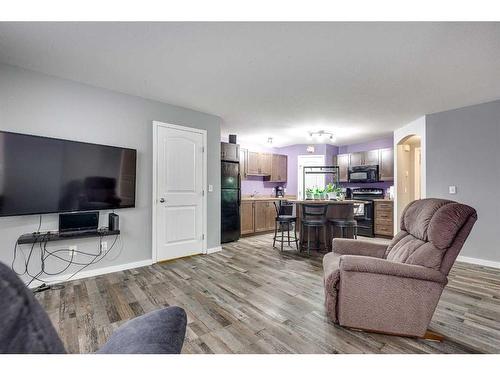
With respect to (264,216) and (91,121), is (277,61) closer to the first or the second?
(91,121)

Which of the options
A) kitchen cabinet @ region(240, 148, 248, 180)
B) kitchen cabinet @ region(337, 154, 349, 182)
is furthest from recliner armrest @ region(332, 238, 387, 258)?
kitchen cabinet @ region(337, 154, 349, 182)

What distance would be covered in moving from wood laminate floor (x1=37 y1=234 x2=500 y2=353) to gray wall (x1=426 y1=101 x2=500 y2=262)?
51 cm

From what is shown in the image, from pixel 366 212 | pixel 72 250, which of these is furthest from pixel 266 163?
pixel 72 250

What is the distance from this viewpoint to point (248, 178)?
6375 mm

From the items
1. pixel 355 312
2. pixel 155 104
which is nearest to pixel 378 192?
pixel 355 312

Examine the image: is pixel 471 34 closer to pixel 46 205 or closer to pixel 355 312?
pixel 355 312

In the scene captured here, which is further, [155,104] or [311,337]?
[155,104]

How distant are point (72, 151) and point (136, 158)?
73cm

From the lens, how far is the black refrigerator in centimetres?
466

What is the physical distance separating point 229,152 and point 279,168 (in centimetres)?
228

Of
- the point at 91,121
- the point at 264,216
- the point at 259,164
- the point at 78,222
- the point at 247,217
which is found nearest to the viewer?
the point at 78,222

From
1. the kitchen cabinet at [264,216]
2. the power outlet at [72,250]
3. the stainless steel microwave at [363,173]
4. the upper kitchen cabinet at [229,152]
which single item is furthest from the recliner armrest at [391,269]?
the stainless steel microwave at [363,173]

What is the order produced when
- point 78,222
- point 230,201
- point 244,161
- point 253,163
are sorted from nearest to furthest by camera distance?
1. point 78,222
2. point 230,201
3. point 244,161
4. point 253,163

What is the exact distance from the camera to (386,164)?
560cm
